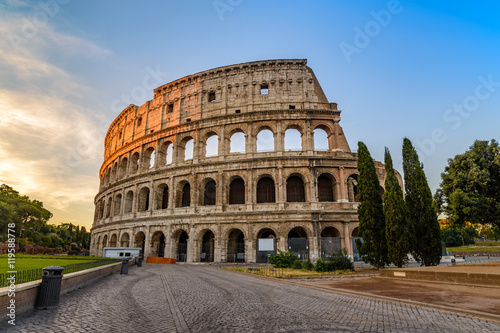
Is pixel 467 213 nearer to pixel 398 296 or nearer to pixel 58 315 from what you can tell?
pixel 398 296

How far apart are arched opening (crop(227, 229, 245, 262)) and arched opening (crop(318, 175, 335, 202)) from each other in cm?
912

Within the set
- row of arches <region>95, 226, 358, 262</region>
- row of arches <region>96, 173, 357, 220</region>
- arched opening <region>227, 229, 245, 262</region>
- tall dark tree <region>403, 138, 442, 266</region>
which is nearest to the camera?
tall dark tree <region>403, 138, 442, 266</region>

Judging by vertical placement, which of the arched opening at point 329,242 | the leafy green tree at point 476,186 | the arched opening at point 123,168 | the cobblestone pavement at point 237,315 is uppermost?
the arched opening at point 123,168

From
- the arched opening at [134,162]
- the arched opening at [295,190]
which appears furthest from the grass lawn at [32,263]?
the arched opening at [295,190]

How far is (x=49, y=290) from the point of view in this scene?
7012 mm

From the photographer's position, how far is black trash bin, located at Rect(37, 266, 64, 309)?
22.6 feet

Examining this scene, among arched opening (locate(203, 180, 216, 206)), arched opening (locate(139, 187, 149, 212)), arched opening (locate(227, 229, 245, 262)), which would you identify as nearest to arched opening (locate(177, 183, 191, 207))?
arched opening (locate(203, 180, 216, 206))

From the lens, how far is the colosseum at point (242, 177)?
2525cm

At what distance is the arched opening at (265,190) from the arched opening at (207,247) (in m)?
6.66

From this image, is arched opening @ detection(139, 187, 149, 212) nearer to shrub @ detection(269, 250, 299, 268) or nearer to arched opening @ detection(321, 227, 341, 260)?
shrub @ detection(269, 250, 299, 268)

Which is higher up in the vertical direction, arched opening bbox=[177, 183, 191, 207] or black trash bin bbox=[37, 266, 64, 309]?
arched opening bbox=[177, 183, 191, 207]

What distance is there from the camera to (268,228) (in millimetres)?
26359

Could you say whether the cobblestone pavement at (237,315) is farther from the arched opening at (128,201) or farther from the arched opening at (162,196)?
the arched opening at (128,201)

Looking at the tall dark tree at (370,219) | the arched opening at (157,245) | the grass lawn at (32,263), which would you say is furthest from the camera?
the arched opening at (157,245)
